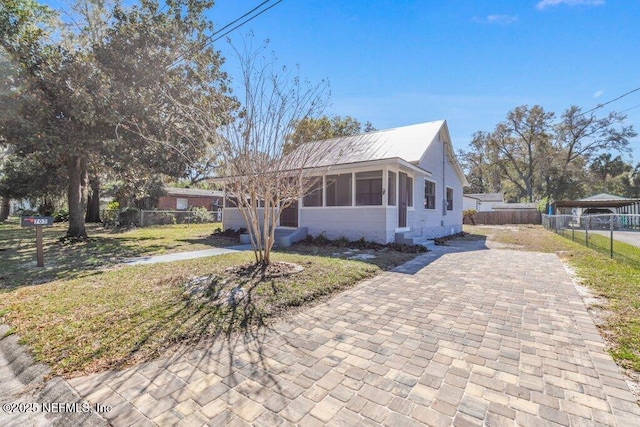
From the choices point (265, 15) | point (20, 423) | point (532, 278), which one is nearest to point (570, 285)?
point (532, 278)

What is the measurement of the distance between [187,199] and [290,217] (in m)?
21.1

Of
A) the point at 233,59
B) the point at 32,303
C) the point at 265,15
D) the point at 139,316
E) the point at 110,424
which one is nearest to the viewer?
the point at 110,424

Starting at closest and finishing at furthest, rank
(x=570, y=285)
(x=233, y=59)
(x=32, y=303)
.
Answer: (x=32, y=303)
(x=570, y=285)
(x=233, y=59)

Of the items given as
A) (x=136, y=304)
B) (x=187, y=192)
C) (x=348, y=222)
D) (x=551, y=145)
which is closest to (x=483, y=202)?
(x=551, y=145)

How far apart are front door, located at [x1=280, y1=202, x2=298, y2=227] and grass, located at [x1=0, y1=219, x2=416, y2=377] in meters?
5.26

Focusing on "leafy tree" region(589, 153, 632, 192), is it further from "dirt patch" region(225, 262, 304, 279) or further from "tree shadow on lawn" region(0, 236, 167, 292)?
"tree shadow on lawn" region(0, 236, 167, 292)

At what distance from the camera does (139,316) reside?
3.80 meters

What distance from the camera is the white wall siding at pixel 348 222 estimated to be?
10.1 m

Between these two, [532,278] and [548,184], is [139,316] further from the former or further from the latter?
[548,184]

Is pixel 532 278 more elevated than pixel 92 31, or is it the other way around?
pixel 92 31

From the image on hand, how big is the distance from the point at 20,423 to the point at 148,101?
10.2 meters

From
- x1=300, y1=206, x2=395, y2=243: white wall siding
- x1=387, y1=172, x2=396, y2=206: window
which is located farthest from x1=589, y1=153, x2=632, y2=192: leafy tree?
x1=300, y1=206, x2=395, y2=243: white wall siding

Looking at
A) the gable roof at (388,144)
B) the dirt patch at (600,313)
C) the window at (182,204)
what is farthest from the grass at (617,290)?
the window at (182,204)

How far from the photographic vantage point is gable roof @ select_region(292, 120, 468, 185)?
11.3m
